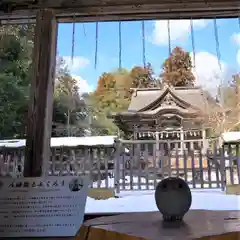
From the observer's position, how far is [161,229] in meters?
1.09

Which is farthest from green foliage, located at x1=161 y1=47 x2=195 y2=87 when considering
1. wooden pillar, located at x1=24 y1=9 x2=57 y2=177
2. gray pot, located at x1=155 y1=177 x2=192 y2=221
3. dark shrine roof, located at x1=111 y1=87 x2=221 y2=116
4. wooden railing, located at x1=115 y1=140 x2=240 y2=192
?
gray pot, located at x1=155 y1=177 x2=192 y2=221

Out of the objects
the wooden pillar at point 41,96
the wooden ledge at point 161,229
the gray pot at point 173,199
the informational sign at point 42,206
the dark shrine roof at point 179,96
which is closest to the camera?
the wooden ledge at point 161,229

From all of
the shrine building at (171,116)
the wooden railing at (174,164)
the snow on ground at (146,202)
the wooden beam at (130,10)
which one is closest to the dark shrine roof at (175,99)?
the shrine building at (171,116)

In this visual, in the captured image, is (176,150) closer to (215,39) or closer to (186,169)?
(186,169)

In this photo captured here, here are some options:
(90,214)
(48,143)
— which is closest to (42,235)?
(90,214)

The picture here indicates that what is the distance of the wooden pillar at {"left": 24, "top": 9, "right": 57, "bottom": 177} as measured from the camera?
2.29 m

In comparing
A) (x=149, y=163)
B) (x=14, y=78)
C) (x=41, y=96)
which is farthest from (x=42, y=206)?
(x=149, y=163)

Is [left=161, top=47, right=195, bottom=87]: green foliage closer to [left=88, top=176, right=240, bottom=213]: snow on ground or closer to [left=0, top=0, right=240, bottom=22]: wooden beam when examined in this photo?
[left=0, top=0, right=240, bottom=22]: wooden beam

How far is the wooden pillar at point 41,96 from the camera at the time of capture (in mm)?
→ 2291

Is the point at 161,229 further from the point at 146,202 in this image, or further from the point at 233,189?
the point at 233,189

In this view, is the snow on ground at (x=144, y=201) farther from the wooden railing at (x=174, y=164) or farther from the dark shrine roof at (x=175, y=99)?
the dark shrine roof at (x=175, y=99)

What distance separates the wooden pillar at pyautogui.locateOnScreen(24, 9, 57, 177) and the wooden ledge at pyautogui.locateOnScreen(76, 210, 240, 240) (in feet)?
3.62

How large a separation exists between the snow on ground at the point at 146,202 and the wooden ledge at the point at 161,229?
1.07 metres

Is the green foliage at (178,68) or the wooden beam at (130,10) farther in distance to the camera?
the green foliage at (178,68)
